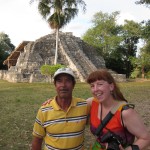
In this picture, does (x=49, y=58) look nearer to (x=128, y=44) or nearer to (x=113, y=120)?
(x=128, y=44)

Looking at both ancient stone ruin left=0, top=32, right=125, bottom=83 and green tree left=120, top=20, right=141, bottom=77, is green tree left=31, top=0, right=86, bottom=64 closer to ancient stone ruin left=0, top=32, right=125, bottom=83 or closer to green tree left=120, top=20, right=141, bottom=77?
ancient stone ruin left=0, top=32, right=125, bottom=83

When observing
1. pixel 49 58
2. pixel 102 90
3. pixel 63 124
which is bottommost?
pixel 63 124

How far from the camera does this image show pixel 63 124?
273 centimetres

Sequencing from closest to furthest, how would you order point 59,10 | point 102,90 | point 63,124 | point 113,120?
point 113,120 < point 102,90 < point 63,124 < point 59,10

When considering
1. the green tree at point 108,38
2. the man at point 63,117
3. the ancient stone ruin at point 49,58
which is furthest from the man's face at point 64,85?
the green tree at point 108,38

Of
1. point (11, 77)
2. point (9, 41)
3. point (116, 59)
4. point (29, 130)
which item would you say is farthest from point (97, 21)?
point (29, 130)

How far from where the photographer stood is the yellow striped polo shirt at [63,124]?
9.00ft

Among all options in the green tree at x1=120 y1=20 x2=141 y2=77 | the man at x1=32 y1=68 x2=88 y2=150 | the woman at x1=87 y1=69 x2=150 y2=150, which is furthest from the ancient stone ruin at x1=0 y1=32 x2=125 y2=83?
the woman at x1=87 y1=69 x2=150 y2=150

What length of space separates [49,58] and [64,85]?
1142 inches

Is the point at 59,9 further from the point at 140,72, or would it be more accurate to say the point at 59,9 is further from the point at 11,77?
the point at 140,72

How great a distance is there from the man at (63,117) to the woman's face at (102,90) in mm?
267

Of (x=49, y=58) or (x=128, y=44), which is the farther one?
(x=128, y=44)

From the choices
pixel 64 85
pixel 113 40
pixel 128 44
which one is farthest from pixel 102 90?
pixel 128 44

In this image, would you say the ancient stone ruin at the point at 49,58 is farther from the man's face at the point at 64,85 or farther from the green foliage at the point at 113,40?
the man's face at the point at 64,85
